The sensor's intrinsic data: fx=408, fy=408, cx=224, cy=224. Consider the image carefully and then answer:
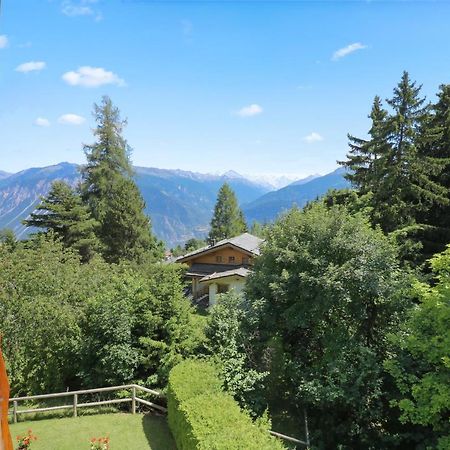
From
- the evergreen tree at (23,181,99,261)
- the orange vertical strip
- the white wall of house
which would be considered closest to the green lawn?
the orange vertical strip

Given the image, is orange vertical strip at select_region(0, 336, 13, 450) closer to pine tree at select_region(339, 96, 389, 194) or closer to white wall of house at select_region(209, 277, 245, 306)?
pine tree at select_region(339, 96, 389, 194)

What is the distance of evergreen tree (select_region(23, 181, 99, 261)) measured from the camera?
129 feet

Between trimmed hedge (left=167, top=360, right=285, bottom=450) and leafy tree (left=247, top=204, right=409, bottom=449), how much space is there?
3424 millimetres

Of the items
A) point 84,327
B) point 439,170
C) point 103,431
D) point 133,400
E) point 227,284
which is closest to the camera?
point 103,431

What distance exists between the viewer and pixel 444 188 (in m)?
25.3

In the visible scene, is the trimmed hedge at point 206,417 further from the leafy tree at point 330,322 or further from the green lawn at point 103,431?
the leafy tree at point 330,322

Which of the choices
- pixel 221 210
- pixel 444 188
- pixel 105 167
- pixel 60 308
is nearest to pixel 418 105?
pixel 444 188

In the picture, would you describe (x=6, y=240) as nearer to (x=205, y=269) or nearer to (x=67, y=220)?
(x=67, y=220)

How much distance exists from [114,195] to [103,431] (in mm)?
31721

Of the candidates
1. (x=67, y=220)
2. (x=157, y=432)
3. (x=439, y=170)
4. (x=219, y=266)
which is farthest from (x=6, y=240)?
(x=439, y=170)

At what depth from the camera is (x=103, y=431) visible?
13023 mm

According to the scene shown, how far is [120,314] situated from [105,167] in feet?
100

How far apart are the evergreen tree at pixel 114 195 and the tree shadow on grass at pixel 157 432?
89.5 ft

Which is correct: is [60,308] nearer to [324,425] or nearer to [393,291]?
[324,425]
